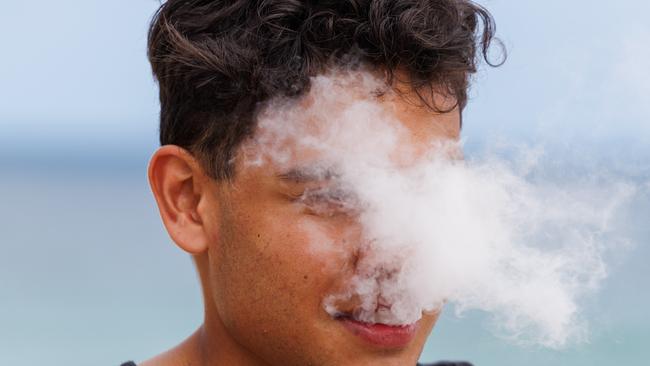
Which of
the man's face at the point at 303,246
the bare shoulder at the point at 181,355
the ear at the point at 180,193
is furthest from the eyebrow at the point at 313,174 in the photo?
the bare shoulder at the point at 181,355

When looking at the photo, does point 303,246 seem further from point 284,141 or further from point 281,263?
point 284,141

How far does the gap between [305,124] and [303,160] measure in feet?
0.25

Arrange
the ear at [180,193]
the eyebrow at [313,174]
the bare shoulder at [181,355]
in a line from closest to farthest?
the eyebrow at [313,174], the ear at [180,193], the bare shoulder at [181,355]

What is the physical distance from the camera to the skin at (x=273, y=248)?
221 cm

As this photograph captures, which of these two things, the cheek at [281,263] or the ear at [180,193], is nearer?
the cheek at [281,263]

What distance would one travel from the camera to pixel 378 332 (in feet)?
Result: 7.35

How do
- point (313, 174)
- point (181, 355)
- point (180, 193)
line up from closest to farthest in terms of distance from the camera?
point (313, 174)
point (180, 193)
point (181, 355)

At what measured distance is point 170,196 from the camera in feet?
7.92

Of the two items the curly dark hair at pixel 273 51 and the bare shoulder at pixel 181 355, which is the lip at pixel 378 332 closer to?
the curly dark hair at pixel 273 51

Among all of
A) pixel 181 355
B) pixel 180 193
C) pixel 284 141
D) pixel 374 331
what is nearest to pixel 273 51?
pixel 284 141

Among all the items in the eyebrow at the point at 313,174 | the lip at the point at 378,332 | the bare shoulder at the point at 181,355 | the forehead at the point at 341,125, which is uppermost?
the forehead at the point at 341,125

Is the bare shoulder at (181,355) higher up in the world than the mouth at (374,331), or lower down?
lower down

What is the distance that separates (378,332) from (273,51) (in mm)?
636

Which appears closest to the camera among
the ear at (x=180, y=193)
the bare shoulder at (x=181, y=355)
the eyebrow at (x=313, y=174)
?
the eyebrow at (x=313, y=174)
